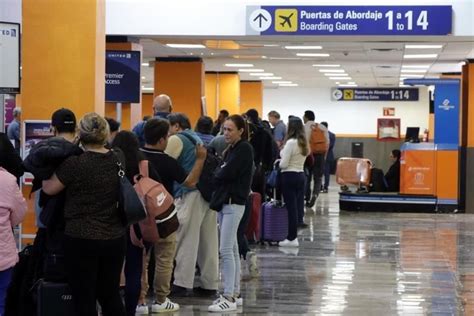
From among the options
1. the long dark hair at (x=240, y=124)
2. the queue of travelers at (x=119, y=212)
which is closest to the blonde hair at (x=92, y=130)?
the queue of travelers at (x=119, y=212)

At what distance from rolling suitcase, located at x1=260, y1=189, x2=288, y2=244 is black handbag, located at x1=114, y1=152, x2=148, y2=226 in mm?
6293

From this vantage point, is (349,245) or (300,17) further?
(300,17)

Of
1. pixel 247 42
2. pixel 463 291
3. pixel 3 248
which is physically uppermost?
pixel 247 42

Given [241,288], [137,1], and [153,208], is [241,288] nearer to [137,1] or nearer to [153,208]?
[153,208]

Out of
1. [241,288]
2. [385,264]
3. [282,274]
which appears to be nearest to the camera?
[241,288]

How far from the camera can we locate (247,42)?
53.6ft

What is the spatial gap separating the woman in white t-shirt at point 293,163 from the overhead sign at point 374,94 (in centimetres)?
2401

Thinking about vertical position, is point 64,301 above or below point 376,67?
below

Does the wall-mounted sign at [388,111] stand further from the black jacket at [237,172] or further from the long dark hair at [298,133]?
the black jacket at [237,172]

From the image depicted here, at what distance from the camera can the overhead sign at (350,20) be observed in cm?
1416

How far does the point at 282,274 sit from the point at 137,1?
6.48m

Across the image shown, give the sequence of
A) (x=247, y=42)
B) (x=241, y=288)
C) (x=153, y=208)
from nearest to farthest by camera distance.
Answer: (x=153, y=208)
(x=241, y=288)
(x=247, y=42)

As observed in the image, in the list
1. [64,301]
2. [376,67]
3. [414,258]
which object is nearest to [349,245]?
[414,258]

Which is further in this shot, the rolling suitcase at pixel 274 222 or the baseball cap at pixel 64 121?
the rolling suitcase at pixel 274 222
